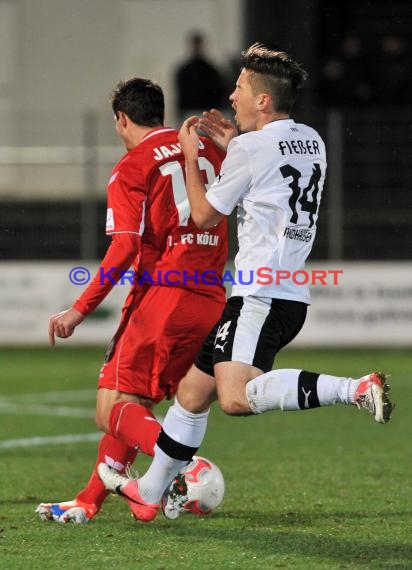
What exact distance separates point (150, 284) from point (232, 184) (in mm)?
913

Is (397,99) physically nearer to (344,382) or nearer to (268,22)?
(268,22)

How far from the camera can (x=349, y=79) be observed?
17.8 metres

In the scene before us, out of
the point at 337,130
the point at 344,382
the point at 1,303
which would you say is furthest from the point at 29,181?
the point at 344,382

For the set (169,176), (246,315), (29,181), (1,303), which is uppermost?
(169,176)

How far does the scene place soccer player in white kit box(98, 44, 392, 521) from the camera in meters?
5.74

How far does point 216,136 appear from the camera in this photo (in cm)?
633

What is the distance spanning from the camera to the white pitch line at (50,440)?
30.9ft

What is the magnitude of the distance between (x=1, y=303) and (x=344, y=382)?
36.5 ft

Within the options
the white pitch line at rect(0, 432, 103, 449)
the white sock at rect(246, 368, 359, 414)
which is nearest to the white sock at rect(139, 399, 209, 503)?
the white sock at rect(246, 368, 359, 414)

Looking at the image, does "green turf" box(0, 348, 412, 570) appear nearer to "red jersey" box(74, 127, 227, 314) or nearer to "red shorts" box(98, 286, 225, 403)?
"red shorts" box(98, 286, 225, 403)

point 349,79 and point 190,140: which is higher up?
point 190,140

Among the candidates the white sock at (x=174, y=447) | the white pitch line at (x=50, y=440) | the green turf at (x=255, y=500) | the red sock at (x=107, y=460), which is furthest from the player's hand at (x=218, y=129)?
the white pitch line at (x=50, y=440)

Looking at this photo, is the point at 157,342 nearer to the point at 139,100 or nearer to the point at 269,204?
the point at 269,204

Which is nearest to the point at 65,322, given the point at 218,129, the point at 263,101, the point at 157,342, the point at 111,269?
the point at 111,269
